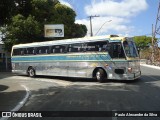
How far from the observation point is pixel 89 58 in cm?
2272

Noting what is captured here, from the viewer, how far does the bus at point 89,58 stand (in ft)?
68.6

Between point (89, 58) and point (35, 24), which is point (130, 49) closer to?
point (89, 58)

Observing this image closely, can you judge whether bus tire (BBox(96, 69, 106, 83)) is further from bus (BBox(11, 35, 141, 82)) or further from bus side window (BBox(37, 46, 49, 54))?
bus side window (BBox(37, 46, 49, 54))

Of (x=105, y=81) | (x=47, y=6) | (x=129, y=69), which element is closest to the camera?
(x=129, y=69)

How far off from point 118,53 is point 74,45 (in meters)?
4.20

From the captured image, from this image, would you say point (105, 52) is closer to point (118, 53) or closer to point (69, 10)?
point (118, 53)

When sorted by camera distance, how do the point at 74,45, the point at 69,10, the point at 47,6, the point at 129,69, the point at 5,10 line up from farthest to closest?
the point at 69,10
the point at 47,6
the point at 74,45
the point at 129,69
the point at 5,10

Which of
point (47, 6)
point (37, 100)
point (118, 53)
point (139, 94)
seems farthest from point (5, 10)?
point (47, 6)

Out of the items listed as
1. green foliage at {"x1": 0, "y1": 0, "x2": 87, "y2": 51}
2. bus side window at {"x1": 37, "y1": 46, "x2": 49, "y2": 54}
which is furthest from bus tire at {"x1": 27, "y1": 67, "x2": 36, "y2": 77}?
green foliage at {"x1": 0, "y1": 0, "x2": 87, "y2": 51}

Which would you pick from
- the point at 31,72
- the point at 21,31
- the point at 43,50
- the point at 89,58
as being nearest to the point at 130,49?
the point at 89,58

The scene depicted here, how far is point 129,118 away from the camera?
9.93 meters

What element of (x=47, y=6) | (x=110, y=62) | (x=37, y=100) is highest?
(x=47, y=6)

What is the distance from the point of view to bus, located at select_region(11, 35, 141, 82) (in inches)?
823

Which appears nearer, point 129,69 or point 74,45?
point 129,69
